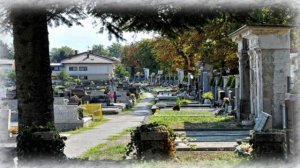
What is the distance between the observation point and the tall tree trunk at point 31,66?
8641mm

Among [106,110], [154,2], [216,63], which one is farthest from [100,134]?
[216,63]

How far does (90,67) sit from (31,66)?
80.7 metres

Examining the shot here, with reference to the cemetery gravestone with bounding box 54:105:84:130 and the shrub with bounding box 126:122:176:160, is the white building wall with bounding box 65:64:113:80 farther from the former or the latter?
the shrub with bounding box 126:122:176:160

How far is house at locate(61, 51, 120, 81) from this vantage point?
88.6m

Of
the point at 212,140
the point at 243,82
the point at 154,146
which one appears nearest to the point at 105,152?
the point at 212,140

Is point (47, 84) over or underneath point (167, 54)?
underneath

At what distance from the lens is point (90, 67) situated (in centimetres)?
8894

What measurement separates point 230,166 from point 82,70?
83.8m

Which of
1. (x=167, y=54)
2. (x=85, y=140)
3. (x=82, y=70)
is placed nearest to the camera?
(x=85, y=140)

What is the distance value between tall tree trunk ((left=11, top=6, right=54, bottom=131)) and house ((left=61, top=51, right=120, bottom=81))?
79.4 m

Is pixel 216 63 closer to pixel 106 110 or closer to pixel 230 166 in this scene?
pixel 106 110

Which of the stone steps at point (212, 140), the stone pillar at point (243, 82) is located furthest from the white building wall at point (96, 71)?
the stone steps at point (212, 140)

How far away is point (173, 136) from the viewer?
8141 millimetres

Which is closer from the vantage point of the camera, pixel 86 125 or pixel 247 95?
pixel 247 95
